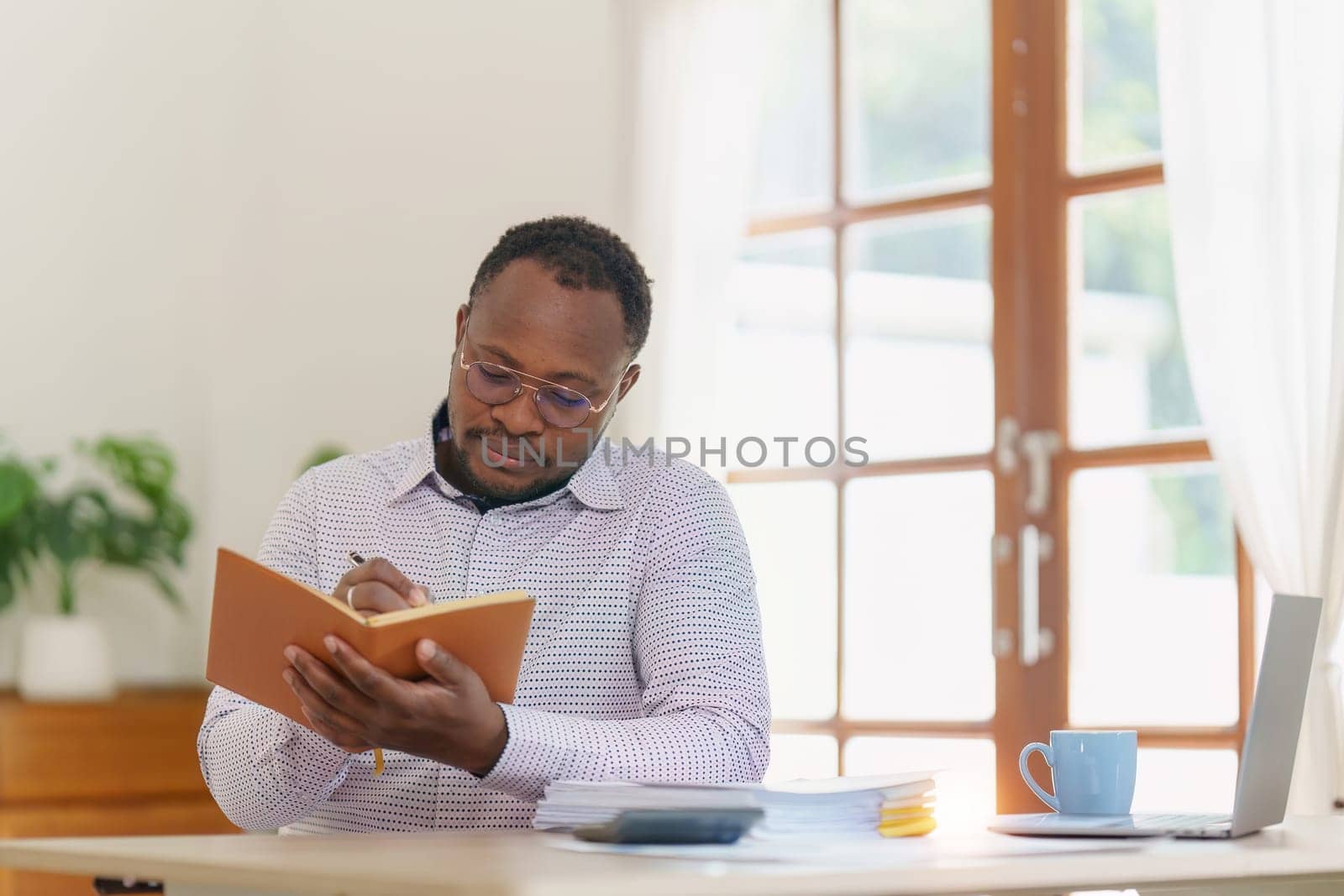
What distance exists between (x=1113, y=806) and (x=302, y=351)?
10.1 feet

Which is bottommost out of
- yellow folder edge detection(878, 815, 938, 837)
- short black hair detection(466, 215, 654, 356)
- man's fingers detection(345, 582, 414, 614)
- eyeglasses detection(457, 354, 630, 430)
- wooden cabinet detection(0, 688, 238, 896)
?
wooden cabinet detection(0, 688, 238, 896)

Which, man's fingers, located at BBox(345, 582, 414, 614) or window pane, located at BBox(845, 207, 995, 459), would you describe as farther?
window pane, located at BBox(845, 207, 995, 459)

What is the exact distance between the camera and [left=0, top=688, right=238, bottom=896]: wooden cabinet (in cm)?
321

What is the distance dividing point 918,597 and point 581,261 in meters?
1.74

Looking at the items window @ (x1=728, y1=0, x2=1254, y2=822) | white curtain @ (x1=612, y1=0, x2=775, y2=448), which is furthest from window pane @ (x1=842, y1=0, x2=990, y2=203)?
white curtain @ (x1=612, y1=0, x2=775, y2=448)

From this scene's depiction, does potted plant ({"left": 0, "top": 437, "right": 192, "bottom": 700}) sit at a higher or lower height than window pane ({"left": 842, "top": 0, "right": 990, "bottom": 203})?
lower

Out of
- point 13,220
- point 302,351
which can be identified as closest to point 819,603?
point 302,351

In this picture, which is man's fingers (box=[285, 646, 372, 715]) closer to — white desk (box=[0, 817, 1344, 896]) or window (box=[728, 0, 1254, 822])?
white desk (box=[0, 817, 1344, 896])

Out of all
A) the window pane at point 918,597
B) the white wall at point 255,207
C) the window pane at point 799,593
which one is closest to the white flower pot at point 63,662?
the white wall at point 255,207

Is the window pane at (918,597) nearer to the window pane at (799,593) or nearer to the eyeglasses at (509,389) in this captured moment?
the window pane at (799,593)

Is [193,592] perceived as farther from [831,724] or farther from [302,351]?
[831,724]

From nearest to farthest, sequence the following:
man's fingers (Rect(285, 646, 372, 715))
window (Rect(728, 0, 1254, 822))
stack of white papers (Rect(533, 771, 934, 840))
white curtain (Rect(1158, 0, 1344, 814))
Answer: stack of white papers (Rect(533, 771, 934, 840))
man's fingers (Rect(285, 646, 372, 715))
white curtain (Rect(1158, 0, 1344, 814))
window (Rect(728, 0, 1254, 822))

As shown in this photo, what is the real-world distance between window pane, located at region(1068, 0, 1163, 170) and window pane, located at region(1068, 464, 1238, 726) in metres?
0.66

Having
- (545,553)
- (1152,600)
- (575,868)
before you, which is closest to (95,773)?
(545,553)
